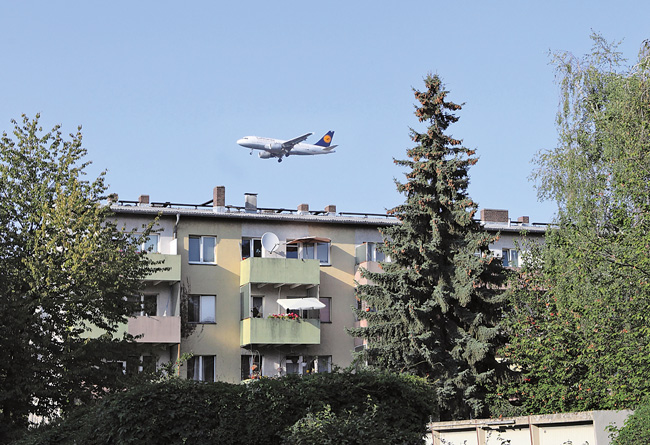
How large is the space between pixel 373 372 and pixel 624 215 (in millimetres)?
14167

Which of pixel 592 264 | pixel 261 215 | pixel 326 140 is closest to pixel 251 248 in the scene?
pixel 261 215

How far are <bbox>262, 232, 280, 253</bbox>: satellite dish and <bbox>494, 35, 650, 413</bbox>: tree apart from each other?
1447 cm

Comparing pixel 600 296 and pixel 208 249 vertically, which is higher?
pixel 208 249

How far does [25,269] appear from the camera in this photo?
25.4 metres

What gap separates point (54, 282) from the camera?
2538 cm

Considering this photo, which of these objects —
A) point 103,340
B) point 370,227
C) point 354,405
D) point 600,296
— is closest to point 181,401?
point 354,405

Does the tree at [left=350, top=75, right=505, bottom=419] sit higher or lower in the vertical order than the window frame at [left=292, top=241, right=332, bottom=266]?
lower

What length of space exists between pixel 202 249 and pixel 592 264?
22.7 meters

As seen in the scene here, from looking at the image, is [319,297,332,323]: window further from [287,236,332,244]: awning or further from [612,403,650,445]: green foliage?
[612,403,650,445]: green foliage

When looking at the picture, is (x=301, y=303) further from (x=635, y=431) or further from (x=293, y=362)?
(x=635, y=431)

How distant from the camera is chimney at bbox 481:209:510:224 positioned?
175 feet

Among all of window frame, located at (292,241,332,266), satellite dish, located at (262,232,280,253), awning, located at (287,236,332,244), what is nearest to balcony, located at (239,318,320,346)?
satellite dish, located at (262,232,280,253)

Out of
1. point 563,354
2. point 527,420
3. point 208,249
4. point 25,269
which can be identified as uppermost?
point 208,249

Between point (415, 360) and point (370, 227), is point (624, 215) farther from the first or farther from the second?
point (370, 227)
